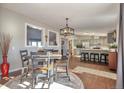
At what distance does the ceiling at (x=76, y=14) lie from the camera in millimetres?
3985

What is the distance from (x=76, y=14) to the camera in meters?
4.76

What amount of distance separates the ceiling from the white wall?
27cm

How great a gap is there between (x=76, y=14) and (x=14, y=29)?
8.24ft

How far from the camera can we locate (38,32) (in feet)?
19.3

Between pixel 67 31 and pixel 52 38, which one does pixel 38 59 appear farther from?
pixel 52 38

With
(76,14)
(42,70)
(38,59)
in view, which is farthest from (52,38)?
(38,59)

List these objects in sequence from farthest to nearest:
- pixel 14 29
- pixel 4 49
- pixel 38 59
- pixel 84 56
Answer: pixel 84 56, pixel 14 29, pixel 4 49, pixel 38 59

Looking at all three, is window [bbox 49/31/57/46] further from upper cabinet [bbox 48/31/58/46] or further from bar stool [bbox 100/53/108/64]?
bar stool [bbox 100/53/108/64]

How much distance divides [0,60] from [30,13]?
2.10m

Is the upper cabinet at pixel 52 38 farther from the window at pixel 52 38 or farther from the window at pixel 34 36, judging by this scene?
the window at pixel 34 36

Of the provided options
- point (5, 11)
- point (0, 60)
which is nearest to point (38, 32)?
point (5, 11)

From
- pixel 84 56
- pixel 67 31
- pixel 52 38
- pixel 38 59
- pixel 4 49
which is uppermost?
pixel 67 31

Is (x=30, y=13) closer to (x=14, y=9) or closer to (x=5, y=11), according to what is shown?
(x=14, y=9)

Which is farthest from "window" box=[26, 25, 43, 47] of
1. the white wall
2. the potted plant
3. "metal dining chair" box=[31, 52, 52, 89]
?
"metal dining chair" box=[31, 52, 52, 89]
